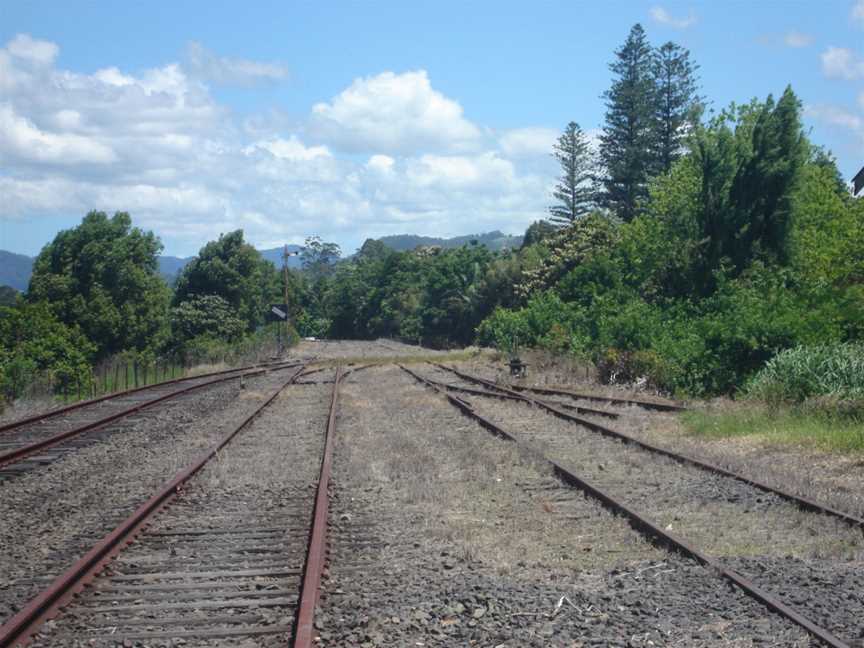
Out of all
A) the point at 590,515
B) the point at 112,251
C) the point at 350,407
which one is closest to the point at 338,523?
the point at 590,515

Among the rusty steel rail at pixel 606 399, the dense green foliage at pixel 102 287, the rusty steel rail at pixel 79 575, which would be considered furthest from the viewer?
the dense green foliage at pixel 102 287

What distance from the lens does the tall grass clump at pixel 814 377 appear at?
16078 millimetres

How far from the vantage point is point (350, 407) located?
2162 cm

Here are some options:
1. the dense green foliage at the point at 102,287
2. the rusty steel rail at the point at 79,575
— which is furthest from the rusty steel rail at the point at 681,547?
the dense green foliage at the point at 102,287

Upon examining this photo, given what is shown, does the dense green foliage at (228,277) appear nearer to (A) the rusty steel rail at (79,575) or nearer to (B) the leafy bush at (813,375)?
(B) the leafy bush at (813,375)

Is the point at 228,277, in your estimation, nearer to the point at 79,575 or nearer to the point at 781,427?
the point at 781,427

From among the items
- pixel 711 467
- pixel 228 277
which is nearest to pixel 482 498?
pixel 711 467

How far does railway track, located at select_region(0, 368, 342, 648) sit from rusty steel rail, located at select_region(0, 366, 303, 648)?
0.01 meters

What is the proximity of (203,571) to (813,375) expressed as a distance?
12.9 m

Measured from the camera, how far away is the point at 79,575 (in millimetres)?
7043

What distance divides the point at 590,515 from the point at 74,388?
96.7ft

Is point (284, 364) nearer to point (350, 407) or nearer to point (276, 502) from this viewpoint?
point (350, 407)

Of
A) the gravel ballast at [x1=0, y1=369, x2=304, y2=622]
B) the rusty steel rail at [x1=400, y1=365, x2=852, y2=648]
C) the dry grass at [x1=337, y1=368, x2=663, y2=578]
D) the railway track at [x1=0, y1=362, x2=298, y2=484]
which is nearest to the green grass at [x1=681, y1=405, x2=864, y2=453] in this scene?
the rusty steel rail at [x1=400, y1=365, x2=852, y2=648]

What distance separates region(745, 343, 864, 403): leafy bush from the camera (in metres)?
16.2
